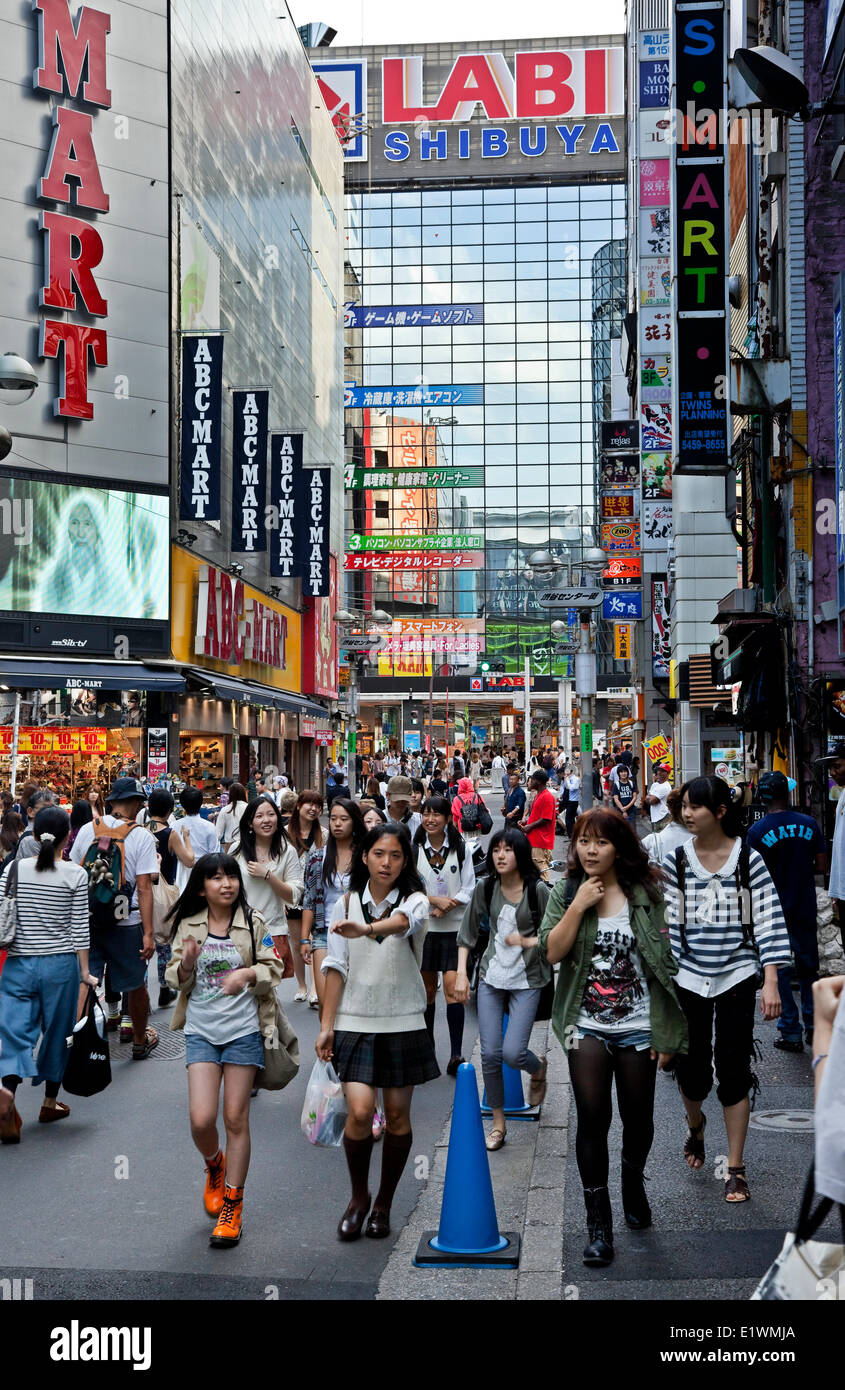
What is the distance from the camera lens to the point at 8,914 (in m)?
8.16

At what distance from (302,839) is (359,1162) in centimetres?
590

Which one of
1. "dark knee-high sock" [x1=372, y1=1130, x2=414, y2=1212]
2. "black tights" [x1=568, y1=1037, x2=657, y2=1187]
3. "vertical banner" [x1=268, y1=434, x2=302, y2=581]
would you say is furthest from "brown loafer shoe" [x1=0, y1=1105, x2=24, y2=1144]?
"vertical banner" [x1=268, y1=434, x2=302, y2=581]

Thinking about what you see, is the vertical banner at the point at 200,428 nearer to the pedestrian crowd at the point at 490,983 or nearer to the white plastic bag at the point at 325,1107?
the pedestrian crowd at the point at 490,983

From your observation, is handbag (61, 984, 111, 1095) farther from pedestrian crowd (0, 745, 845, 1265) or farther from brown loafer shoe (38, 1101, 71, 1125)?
brown loafer shoe (38, 1101, 71, 1125)

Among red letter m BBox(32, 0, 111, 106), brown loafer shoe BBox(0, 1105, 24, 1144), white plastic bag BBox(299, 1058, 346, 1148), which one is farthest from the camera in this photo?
red letter m BBox(32, 0, 111, 106)

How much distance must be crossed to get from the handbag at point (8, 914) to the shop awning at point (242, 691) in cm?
2349

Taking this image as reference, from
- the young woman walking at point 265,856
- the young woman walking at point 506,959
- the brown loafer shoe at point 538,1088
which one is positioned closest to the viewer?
the young woman walking at point 506,959

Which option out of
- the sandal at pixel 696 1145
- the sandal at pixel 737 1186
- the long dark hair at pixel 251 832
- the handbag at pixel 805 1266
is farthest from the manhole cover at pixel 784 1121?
the handbag at pixel 805 1266

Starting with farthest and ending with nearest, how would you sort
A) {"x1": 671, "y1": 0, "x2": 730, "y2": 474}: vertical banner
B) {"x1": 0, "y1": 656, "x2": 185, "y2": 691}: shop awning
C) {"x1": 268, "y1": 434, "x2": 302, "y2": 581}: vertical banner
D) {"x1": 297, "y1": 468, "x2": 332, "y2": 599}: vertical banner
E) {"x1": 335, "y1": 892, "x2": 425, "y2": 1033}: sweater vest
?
{"x1": 297, "y1": 468, "x2": 332, "y2": 599}: vertical banner
{"x1": 268, "y1": 434, "x2": 302, "y2": 581}: vertical banner
{"x1": 0, "y1": 656, "x2": 185, "y2": 691}: shop awning
{"x1": 671, "y1": 0, "x2": 730, "y2": 474}: vertical banner
{"x1": 335, "y1": 892, "x2": 425, "y2": 1033}: sweater vest

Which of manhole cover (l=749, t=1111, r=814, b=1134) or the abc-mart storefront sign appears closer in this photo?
manhole cover (l=749, t=1111, r=814, b=1134)

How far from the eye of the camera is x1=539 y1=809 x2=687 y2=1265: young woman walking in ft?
19.1

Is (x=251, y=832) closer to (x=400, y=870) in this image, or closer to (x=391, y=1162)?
(x=400, y=870)

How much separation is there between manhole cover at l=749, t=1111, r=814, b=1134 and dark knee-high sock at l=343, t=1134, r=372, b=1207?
2668mm

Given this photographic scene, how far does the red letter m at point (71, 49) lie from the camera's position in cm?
2941
